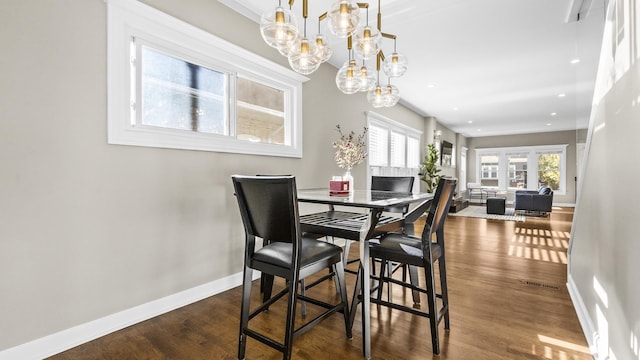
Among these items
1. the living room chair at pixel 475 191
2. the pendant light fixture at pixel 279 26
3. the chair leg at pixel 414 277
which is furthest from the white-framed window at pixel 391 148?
the living room chair at pixel 475 191

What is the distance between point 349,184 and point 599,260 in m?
1.65

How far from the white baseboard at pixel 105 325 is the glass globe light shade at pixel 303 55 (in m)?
1.97

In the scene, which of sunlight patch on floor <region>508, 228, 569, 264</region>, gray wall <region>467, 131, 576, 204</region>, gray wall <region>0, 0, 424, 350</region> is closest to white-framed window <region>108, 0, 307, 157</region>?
gray wall <region>0, 0, 424, 350</region>

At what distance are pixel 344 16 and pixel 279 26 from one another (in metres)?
0.38

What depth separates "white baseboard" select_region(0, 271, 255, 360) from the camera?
1.65 m

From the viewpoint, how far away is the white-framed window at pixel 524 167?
10.8m

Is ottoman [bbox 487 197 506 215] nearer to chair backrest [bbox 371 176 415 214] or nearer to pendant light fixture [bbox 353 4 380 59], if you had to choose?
chair backrest [bbox 371 176 415 214]

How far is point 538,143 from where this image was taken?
11117 mm

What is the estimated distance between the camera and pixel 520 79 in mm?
5082

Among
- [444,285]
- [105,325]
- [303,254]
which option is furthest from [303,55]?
[105,325]

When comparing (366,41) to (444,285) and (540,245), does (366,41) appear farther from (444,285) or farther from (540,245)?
(540,245)

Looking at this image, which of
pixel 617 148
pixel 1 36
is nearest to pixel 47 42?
pixel 1 36

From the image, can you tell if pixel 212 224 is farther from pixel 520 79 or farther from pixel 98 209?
pixel 520 79

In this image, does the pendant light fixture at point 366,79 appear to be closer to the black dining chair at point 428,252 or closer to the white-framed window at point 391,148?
the black dining chair at point 428,252
